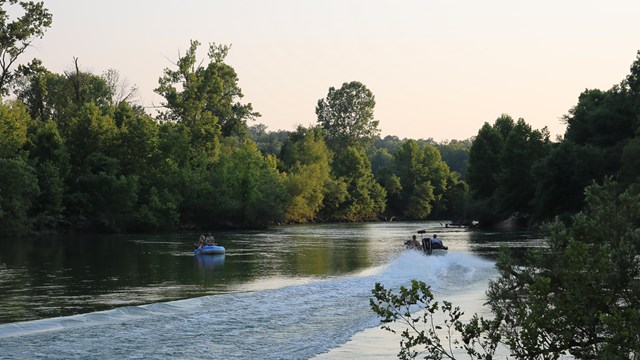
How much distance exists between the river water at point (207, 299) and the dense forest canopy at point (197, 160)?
20.7m

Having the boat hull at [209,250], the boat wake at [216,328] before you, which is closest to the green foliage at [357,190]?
the boat hull at [209,250]

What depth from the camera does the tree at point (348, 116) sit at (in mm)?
179250

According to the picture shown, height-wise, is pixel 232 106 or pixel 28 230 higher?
pixel 232 106

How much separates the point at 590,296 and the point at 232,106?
11180 centimetres

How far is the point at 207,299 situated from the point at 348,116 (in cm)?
15398

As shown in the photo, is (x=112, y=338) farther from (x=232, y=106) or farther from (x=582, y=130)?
(x=232, y=106)

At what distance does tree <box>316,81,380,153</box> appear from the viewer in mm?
179250

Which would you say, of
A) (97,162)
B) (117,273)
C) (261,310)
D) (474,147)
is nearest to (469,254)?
(117,273)

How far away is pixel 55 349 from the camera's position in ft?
60.8

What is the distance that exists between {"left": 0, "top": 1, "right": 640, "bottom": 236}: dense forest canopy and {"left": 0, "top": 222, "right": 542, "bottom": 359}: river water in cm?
2069

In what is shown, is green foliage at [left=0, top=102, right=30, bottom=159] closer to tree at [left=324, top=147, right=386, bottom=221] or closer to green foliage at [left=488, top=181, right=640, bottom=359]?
tree at [left=324, top=147, right=386, bottom=221]

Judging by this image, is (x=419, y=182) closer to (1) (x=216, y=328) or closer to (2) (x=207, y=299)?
(2) (x=207, y=299)

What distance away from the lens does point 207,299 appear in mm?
27703

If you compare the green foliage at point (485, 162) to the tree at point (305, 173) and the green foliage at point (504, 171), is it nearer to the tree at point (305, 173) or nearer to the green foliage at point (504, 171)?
the green foliage at point (504, 171)
